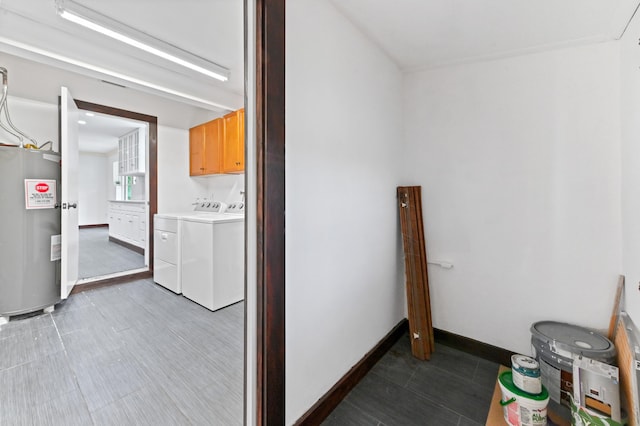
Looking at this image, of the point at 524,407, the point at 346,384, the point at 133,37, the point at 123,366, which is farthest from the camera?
the point at 133,37

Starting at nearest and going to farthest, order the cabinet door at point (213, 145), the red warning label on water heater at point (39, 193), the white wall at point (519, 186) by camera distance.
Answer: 1. the white wall at point (519, 186)
2. the red warning label on water heater at point (39, 193)
3. the cabinet door at point (213, 145)

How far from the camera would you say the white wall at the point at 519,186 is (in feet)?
5.46

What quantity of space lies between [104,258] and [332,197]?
5.04m

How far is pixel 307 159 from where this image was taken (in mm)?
1334

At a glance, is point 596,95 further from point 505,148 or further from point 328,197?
point 328,197

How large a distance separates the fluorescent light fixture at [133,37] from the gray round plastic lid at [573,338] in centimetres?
368

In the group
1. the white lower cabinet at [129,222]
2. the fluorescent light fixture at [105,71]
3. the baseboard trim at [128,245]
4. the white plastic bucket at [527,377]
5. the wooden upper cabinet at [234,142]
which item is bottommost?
the white plastic bucket at [527,377]

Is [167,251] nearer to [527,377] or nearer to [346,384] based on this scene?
[346,384]


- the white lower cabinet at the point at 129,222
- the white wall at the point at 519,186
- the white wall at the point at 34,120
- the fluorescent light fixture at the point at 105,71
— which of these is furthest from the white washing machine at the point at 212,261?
the white lower cabinet at the point at 129,222

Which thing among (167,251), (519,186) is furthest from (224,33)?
(519,186)

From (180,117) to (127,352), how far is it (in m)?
3.41

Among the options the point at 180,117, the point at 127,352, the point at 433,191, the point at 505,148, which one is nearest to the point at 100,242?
the point at 180,117

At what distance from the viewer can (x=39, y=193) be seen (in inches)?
99.5

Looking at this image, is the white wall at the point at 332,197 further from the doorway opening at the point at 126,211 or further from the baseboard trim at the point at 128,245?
the baseboard trim at the point at 128,245
